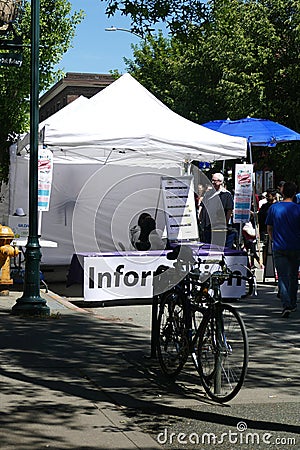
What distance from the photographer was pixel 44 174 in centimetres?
1381

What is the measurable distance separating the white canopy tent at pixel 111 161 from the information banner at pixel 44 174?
738 millimetres

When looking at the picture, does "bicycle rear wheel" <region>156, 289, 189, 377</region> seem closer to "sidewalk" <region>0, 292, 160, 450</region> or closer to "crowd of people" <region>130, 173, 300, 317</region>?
"sidewalk" <region>0, 292, 160, 450</region>

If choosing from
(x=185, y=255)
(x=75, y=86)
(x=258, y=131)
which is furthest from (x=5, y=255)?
(x=75, y=86)

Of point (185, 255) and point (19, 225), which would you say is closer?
point (185, 255)

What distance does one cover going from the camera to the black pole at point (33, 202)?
11445 millimetres

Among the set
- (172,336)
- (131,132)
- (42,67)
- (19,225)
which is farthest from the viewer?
(42,67)

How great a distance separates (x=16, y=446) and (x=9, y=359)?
3.03 metres

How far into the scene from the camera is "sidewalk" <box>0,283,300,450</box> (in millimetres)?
5953

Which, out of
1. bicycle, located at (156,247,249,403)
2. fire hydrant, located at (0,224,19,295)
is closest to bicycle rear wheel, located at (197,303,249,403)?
bicycle, located at (156,247,249,403)

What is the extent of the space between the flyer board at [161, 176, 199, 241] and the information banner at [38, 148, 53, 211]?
2.05m

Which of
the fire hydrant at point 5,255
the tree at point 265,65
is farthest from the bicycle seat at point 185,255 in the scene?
the tree at point 265,65

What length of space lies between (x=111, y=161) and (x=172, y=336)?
11264 millimetres

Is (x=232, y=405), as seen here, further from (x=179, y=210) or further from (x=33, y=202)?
(x=179, y=210)

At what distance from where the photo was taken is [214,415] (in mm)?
6426
